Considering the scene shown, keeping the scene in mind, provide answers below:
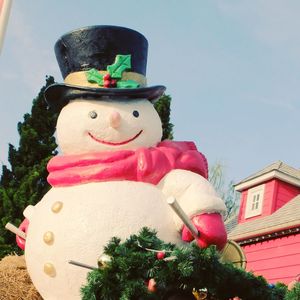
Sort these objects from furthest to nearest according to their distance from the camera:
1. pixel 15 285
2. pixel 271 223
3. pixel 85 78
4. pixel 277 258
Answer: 1. pixel 271 223
2. pixel 277 258
3. pixel 15 285
4. pixel 85 78

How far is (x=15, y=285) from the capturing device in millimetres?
6383

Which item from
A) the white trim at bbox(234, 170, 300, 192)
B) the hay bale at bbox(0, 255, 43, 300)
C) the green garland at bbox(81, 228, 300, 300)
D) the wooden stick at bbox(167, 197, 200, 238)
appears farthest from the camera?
the white trim at bbox(234, 170, 300, 192)

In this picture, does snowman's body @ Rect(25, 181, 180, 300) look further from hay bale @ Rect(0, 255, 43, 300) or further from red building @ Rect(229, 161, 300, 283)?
red building @ Rect(229, 161, 300, 283)

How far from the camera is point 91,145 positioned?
5.73 meters

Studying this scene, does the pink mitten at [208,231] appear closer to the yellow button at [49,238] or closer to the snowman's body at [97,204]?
the snowman's body at [97,204]

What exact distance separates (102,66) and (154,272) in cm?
235

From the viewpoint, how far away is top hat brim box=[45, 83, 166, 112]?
18.7ft

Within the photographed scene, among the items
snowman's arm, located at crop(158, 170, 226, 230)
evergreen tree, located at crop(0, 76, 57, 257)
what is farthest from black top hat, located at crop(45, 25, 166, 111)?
evergreen tree, located at crop(0, 76, 57, 257)

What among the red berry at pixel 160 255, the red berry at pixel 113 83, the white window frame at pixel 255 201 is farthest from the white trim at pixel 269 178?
the red berry at pixel 160 255

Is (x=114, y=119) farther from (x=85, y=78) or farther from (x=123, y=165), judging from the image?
(x=85, y=78)

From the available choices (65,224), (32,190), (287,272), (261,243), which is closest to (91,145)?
(65,224)

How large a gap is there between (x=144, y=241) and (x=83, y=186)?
1.48 metres

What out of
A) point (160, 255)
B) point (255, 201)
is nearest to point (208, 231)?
point (160, 255)

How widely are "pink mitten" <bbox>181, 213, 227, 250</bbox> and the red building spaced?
6.74m
